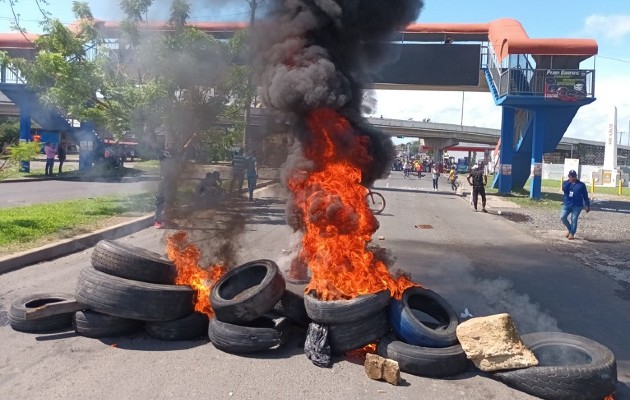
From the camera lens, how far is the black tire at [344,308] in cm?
492

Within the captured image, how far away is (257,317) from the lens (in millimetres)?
5195

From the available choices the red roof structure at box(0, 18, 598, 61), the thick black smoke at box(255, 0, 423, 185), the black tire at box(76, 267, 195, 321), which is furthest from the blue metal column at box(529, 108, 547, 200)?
the black tire at box(76, 267, 195, 321)

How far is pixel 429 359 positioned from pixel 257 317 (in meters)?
1.69

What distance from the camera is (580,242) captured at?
1314 cm

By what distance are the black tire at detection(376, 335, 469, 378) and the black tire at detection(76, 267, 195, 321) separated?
225cm

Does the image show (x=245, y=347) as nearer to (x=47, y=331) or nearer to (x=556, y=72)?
(x=47, y=331)

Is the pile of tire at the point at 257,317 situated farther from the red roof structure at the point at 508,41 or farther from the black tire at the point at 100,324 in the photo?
the red roof structure at the point at 508,41

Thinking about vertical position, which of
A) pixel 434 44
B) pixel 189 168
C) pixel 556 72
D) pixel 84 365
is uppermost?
pixel 434 44

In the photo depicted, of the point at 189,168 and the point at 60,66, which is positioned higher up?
the point at 60,66

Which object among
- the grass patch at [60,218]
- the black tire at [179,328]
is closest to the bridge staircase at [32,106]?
the grass patch at [60,218]

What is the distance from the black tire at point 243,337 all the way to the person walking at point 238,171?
36.8 feet

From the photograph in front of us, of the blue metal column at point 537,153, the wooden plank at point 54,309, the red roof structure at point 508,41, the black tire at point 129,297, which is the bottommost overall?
the wooden plank at point 54,309

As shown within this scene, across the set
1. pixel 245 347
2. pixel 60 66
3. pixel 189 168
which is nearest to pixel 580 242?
pixel 189 168

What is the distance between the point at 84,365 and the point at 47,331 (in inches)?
44.3
